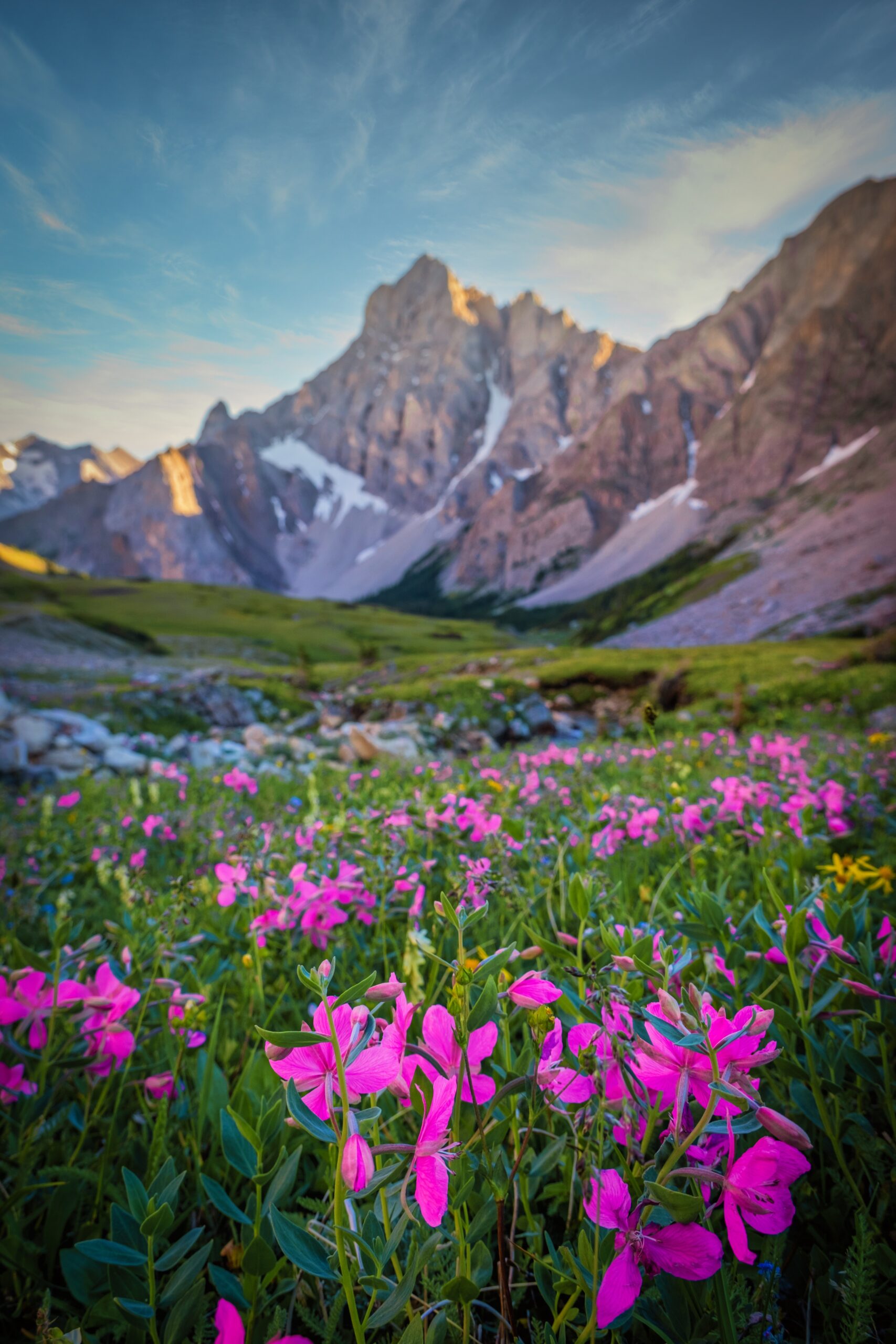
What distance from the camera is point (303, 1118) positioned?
0.83 m

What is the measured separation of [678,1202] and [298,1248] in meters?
0.63

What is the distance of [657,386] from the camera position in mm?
159000

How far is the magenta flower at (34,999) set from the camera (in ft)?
5.21

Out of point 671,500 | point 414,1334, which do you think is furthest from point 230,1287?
point 671,500

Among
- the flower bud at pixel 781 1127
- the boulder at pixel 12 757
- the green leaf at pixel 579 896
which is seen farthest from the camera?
the boulder at pixel 12 757

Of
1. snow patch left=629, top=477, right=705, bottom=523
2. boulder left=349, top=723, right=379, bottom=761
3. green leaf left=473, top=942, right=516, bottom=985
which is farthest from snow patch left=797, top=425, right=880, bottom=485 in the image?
green leaf left=473, top=942, right=516, bottom=985

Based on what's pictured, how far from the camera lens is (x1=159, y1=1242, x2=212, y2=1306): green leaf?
3.25 ft

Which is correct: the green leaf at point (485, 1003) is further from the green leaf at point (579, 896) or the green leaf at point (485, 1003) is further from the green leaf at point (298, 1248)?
the green leaf at point (579, 896)

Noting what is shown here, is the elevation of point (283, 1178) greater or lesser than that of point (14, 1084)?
greater

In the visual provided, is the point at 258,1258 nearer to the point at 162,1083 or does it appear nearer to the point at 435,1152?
the point at 435,1152

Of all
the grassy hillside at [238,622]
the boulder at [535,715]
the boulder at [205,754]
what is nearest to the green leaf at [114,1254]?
the boulder at [205,754]

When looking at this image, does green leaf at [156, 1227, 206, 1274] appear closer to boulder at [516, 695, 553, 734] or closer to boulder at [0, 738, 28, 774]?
boulder at [0, 738, 28, 774]

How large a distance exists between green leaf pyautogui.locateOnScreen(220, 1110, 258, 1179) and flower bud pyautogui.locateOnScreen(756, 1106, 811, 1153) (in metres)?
0.98

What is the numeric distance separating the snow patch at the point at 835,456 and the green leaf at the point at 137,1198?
129162mm
